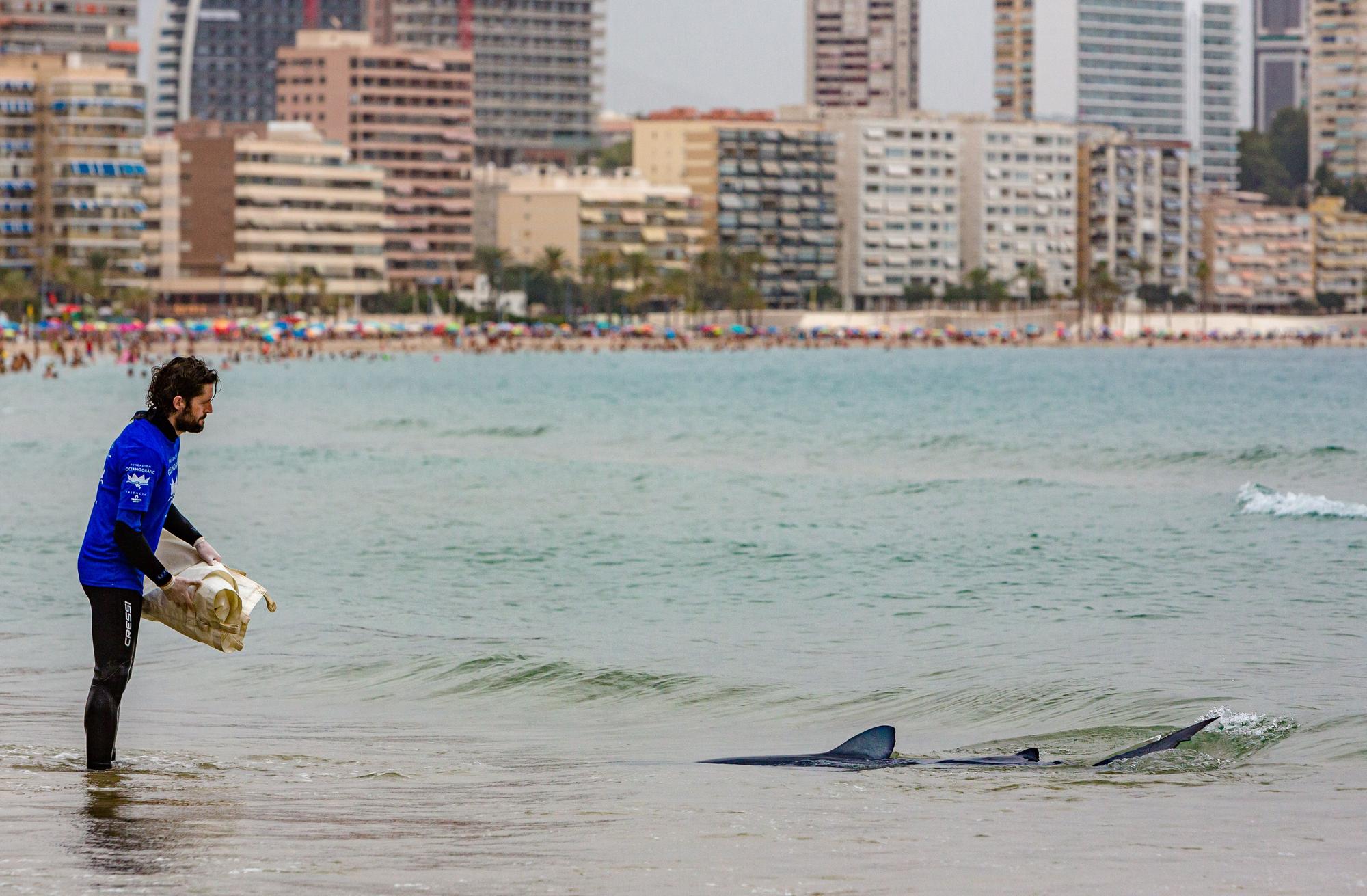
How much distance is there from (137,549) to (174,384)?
26.2 inches

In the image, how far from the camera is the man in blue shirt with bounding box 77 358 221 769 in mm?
7762

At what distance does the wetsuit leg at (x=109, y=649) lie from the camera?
26.1 feet

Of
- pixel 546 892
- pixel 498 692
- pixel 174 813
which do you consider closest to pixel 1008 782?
pixel 546 892

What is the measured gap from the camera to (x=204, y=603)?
820cm

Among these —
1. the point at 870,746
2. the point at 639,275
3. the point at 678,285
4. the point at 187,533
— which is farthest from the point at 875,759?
the point at 678,285

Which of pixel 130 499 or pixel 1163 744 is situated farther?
pixel 1163 744

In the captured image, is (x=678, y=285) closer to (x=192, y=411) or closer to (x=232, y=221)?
(x=232, y=221)

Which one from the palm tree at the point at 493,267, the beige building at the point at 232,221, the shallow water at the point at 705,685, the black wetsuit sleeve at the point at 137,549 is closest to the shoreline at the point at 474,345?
the palm tree at the point at 493,267

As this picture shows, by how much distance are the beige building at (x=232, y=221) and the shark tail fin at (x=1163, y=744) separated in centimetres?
15638

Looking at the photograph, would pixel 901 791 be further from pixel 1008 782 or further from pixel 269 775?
pixel 269 775

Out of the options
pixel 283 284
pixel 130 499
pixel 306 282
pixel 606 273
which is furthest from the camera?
pixel 606 273

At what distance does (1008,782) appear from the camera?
356 inches

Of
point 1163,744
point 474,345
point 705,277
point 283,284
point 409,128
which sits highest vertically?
point 409,128

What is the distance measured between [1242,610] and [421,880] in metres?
10.9
